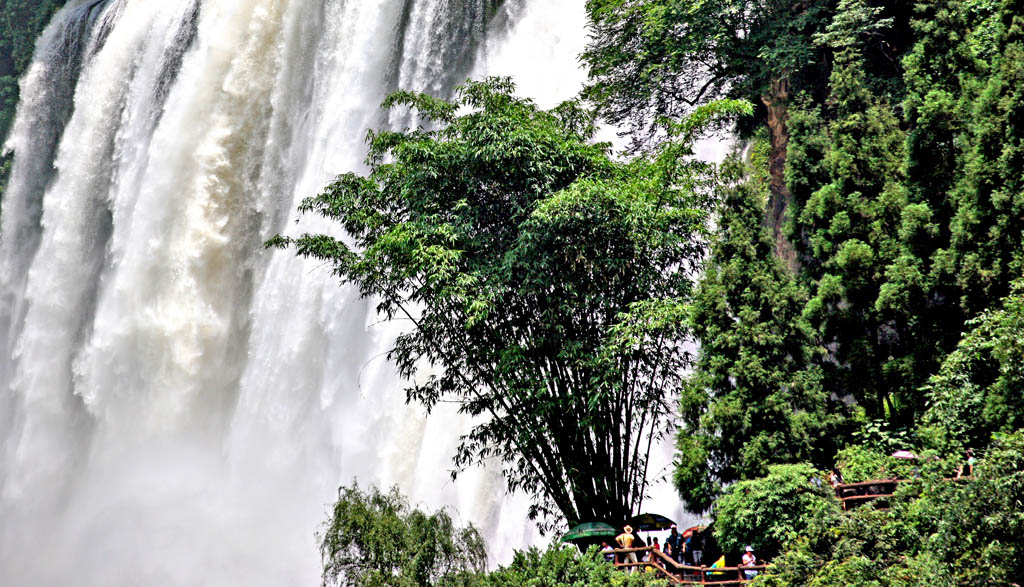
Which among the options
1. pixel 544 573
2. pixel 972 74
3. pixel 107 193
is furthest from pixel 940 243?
pixel 107 193

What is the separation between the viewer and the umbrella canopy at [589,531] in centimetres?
1041

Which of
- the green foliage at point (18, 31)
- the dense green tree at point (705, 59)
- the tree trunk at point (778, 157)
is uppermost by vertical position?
the green foliage at point (18, 31)

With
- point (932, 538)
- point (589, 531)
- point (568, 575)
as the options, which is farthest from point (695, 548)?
point (932, 538)

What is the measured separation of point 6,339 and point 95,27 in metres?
13.0

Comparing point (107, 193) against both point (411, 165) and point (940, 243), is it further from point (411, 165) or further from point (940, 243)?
point (940, 243)

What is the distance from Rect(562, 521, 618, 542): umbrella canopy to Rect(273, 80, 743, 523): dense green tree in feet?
1.55

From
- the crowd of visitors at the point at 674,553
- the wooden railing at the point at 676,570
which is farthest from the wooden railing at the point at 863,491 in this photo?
the wooden railing at the point at 676,570

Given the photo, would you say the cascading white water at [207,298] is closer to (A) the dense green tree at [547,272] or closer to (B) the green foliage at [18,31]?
(A) the dense green tree at [547,272]

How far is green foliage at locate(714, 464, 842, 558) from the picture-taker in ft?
31.0

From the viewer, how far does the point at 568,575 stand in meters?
9.16

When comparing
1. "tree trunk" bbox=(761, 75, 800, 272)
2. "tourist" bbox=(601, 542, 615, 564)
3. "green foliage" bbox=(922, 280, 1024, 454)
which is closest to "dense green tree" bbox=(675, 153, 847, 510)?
"tourist" bbox=(601, 542, 615, 564)

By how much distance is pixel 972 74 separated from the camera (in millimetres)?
10852

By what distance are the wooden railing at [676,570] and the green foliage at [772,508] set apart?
0.35m

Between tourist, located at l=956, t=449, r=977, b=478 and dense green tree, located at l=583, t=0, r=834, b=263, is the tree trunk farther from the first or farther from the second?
tourist, located at l=956, t=449, r=977, b=478
